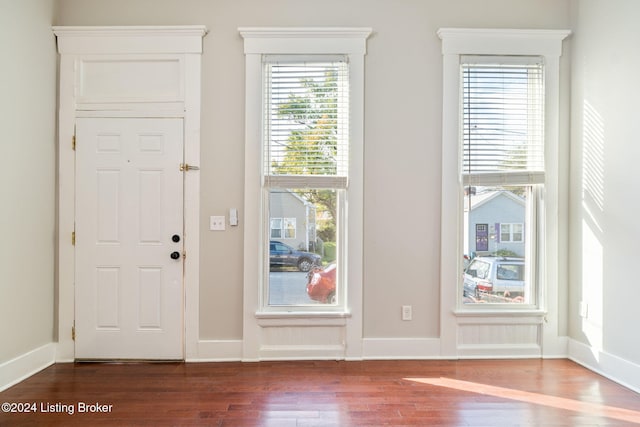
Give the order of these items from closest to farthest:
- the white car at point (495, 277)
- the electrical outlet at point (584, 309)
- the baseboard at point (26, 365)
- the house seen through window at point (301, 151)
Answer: the baseboard at point (26, 365) < the electrical outlet at point (584, 309) < the house seen through window at point (301, 151) < the white car at point (495, 277)

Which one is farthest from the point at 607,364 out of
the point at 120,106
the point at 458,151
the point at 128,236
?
the point at 120,106

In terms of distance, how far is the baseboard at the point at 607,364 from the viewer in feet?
9.02

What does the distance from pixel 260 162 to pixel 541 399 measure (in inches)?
103

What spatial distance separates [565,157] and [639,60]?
0.86 m

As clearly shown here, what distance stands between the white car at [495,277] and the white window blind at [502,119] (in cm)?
68

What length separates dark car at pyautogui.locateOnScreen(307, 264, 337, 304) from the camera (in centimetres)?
333

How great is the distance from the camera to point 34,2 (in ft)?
9.87

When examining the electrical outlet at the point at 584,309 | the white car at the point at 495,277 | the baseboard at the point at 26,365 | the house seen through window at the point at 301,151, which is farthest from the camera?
the white car at the point at 495,277

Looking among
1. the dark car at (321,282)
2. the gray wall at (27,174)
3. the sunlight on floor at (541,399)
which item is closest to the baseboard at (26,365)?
the gray wall at (27,174)

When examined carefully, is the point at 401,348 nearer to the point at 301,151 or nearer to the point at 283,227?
the point at 283,227

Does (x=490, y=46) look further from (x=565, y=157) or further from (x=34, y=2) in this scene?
(x=34, y=2)

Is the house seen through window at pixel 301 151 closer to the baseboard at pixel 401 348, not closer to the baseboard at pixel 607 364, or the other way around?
the baseboard at pixel 401 348

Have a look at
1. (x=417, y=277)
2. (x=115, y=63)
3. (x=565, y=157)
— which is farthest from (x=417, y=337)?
(x=115, y=63)

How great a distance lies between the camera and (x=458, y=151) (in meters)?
3.29
